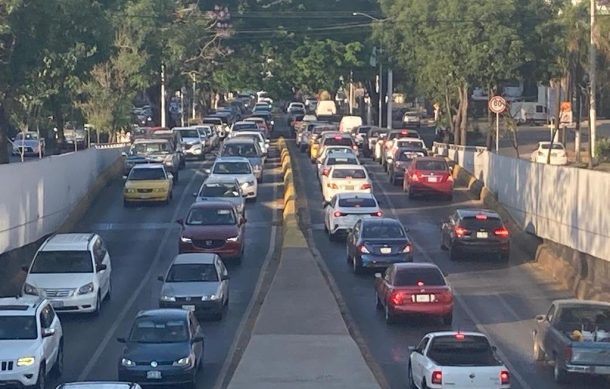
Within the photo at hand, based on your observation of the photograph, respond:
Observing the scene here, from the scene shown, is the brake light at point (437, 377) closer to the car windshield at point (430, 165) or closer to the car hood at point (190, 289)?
the car hood at point (190, 289)

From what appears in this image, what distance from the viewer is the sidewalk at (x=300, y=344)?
21969 millimetres

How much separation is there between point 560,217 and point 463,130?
36909mm

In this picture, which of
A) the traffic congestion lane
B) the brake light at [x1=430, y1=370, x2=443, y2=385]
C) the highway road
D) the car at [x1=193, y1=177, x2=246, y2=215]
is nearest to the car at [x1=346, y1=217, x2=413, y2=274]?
the highway road

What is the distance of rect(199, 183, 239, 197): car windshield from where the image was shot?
44.7 metres

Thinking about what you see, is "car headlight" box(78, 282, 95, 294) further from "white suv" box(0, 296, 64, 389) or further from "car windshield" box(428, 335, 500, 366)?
"car windshield" box(428, 335, 500, 366)

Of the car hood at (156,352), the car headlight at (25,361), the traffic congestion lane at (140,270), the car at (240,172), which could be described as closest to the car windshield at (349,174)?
the traffic congestion lane at (140,270)

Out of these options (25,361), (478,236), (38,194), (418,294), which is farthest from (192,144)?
(25,361)

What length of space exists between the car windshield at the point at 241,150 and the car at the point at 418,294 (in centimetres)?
2850

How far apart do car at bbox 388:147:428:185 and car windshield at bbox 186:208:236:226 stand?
18.5 m

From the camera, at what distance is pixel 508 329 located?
2914cm

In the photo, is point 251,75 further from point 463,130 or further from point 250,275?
point 250,275

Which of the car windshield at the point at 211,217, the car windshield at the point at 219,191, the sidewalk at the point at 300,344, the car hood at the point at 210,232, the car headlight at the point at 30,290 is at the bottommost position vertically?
the sidewalk at the point at 300,344

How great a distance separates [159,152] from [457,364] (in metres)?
38.1

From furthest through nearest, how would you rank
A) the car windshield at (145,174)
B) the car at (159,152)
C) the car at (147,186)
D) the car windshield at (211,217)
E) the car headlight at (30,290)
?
the car at (159,152) < the car windshield at (145,174) < the car at (147,186) < the car windshield at (211,217) < the car headlight at (30,290)
